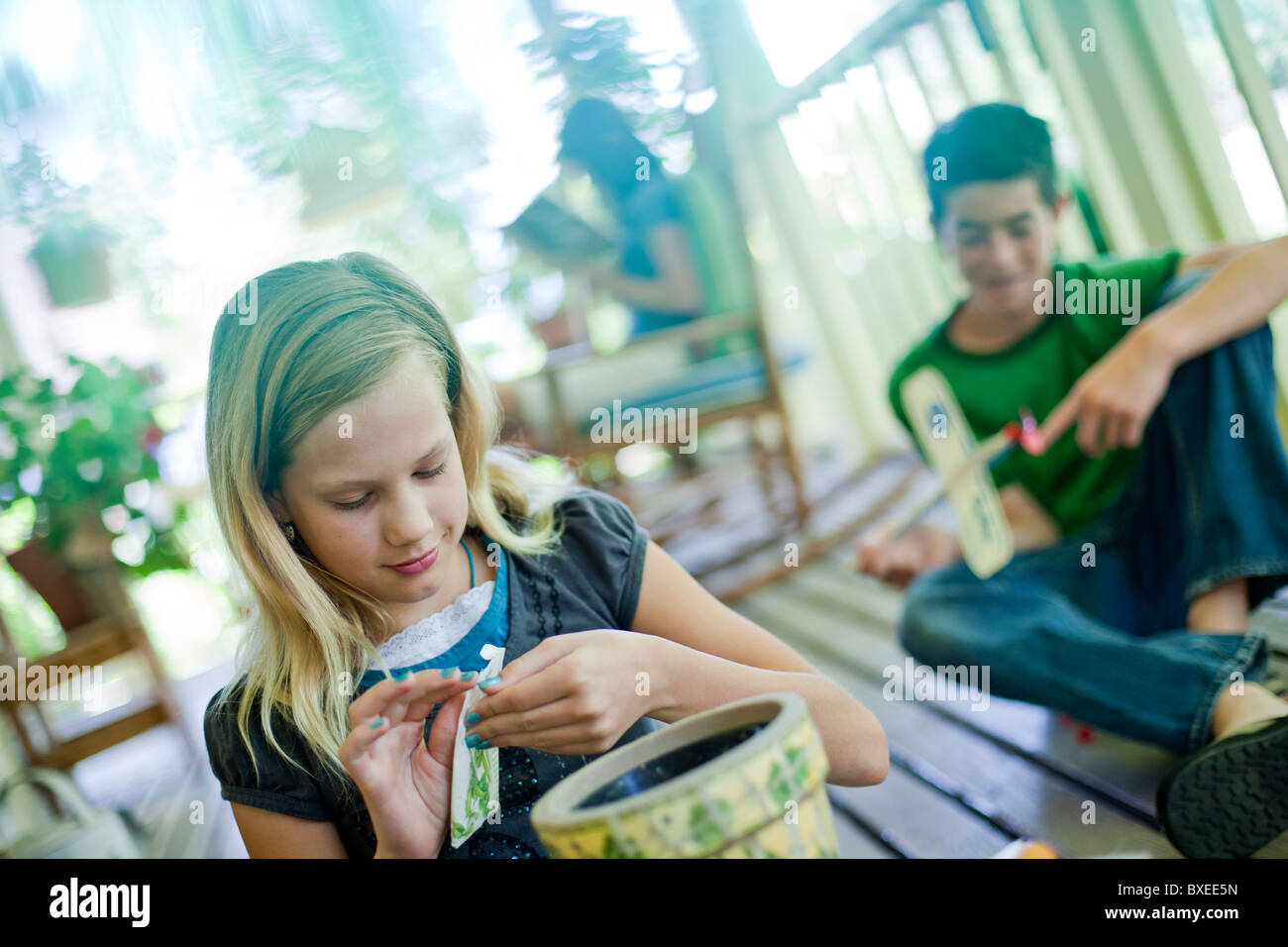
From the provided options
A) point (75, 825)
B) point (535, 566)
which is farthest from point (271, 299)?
point (75, 825)

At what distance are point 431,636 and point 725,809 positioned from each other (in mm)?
340

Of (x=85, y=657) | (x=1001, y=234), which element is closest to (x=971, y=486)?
(x=1001, y=234)

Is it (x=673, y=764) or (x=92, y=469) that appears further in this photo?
(x=92, y=469)

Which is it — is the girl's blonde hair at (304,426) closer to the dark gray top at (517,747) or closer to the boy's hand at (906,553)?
the dark gray top at (517,747)

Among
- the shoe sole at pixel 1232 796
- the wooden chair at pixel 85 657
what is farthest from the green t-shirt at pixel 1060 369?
the wooden chair at pixel 85 657

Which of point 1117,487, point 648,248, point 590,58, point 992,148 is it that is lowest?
point 1117,487

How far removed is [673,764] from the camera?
323 mm

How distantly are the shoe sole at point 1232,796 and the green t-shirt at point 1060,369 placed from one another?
43 cm

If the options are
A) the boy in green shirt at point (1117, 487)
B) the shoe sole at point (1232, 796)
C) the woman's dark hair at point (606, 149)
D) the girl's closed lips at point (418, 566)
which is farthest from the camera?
the woman's dark hair at point (606, 149)

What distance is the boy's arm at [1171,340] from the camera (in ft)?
2.81

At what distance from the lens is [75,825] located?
0.95 metres

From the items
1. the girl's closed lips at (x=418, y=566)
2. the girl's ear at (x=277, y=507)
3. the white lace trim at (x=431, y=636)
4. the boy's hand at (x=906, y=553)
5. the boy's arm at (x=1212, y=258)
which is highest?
the girl's ear at (x=277, y=507)

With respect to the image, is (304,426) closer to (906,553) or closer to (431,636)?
(431,636)
